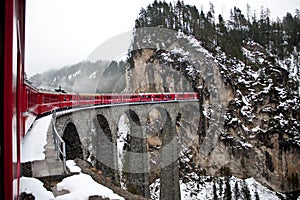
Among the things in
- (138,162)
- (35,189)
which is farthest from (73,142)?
(138,162)

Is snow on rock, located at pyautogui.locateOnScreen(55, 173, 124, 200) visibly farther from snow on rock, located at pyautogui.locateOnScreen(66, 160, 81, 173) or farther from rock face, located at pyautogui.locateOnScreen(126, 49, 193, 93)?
rock face, located at pyautogui.locateOnScreen(126, 49, 193, 93)

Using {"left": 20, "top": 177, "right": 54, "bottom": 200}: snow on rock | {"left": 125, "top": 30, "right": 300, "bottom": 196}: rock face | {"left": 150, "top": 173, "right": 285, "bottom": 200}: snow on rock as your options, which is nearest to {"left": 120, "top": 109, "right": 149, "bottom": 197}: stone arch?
{"left": 150, "top": 173, "right": 285, "bottom": 200}: snow on rock

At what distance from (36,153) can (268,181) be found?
85.4 ft

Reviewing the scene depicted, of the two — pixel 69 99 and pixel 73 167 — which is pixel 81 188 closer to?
pixel 73 167

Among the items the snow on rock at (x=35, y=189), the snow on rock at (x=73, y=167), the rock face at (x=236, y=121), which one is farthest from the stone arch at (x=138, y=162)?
the snow on rock at (x=35, y=189)

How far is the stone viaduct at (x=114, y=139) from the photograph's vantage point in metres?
10.0

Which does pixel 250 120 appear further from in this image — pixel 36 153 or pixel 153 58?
pixel 36 153

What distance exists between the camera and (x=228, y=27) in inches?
1736

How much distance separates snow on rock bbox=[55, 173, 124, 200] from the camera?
3334 mm

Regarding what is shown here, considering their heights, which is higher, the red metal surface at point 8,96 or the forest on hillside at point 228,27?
the forest on hillside at point 228,27

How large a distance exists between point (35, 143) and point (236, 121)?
81.9 feet

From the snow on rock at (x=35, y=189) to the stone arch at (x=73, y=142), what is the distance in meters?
6.19

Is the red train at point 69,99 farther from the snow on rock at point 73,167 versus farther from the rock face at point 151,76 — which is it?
the rock face at point 151,76

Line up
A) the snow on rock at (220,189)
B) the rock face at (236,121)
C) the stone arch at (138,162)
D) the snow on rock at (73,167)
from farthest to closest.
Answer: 1. the rock face at (236,121)
2. the snow on rock at (220,189)
3. the stone arch at (138,162)
4. the snow on rock at (73,167)
